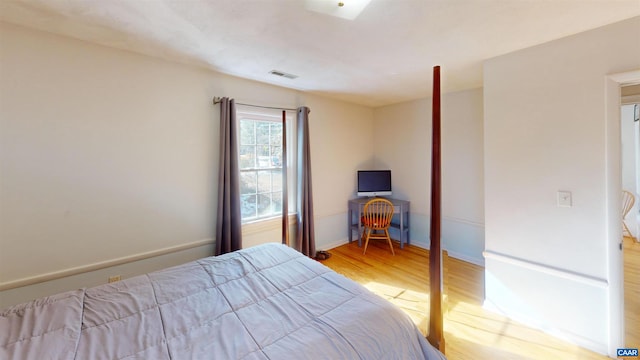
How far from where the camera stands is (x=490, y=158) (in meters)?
2.17

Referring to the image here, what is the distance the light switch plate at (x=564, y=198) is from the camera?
1805 millimetres

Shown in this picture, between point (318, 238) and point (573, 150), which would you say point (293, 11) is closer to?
point (573, 150)

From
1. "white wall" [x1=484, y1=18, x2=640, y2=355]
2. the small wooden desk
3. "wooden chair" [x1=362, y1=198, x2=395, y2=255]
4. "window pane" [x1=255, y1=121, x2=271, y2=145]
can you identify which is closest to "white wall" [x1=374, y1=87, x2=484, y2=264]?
the small wooden desk

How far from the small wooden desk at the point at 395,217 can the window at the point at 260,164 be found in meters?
1.29

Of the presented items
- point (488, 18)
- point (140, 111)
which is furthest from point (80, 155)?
point (488, 18)

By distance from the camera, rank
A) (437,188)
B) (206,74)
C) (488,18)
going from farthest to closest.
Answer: (206,74)
(488,18)
(437,188)

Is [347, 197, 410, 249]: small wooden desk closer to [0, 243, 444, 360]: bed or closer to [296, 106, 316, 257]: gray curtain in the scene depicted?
[296, 106, 316, 257]: gray curtain

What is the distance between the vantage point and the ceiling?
144 cm

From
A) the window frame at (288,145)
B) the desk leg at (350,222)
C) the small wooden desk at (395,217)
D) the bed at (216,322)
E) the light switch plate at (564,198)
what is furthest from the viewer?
the desk leg at (350,222)

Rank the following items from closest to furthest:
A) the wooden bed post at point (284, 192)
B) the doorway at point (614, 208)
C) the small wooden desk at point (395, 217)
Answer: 1. the doorway at point (614, 208)
2. the wooden bed post at point (284, 192)
3. the small wooden desk at point (395, 217)

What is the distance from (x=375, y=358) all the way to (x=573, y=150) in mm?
2084

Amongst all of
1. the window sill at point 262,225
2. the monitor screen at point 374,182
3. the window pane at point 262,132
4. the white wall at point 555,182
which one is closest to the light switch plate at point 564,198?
the white wall at point 555,182

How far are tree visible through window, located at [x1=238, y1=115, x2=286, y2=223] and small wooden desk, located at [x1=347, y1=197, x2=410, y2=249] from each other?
1.29 metres

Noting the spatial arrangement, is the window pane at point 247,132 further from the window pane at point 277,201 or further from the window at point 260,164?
the window pane at point 277,201
